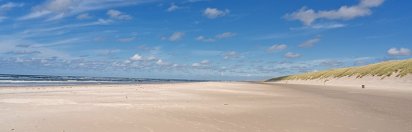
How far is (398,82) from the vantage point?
1763 inches

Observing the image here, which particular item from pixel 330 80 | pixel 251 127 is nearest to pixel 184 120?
pixel 251 127

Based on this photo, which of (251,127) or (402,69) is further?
(402,69)

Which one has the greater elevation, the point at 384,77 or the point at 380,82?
the point at 384,77

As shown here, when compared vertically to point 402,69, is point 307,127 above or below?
below

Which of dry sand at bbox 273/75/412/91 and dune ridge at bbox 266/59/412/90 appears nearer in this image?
dry sand at bbox 273/75/412/91

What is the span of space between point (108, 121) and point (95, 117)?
0.90m

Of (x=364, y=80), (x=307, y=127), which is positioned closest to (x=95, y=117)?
(x=307, y=127)

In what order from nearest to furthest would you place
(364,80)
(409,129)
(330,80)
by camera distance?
(409,129) < (364,80) < (330,80)

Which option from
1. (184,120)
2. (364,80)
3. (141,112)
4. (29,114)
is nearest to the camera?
(184,120)

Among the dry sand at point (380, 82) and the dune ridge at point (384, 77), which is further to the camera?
the dune ridge at point (384, 77)

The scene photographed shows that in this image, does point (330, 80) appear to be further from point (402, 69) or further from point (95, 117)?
point (95, 117)

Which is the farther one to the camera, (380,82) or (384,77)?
(384,77)

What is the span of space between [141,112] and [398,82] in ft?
129

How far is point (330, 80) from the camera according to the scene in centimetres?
6731
